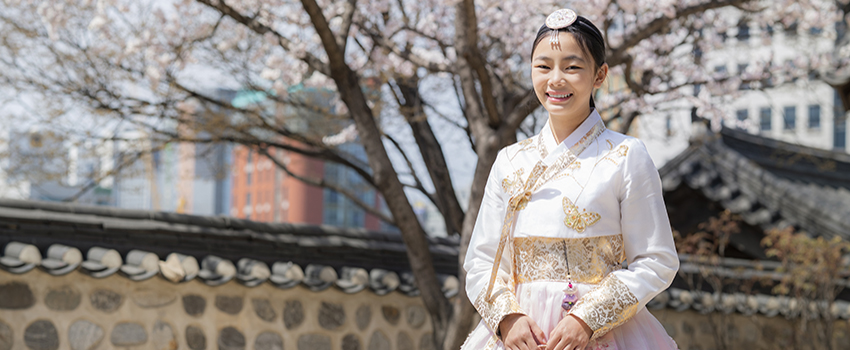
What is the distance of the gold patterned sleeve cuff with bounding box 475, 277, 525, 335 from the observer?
1.81 m

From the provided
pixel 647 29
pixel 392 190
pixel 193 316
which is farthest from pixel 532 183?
pixel 193 316

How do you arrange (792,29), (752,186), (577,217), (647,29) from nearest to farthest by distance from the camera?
(577,217), (647,29), (792,29), (752,186)

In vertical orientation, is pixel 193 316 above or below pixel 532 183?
below

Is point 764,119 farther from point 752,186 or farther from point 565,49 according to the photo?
point 565,49

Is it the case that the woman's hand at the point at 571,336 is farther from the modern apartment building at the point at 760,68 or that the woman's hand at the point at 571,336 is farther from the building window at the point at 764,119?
the building window at the point at 764,119

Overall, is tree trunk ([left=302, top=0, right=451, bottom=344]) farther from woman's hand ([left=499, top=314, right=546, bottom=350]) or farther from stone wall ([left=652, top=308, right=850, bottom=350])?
stone wall ([left=652, top=308, right=850, bottom=350])

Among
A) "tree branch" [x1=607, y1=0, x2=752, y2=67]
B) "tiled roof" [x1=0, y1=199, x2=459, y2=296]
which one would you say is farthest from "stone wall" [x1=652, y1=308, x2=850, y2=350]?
"tree branch" [x1=607, y1=0, x2=752, y2=67]

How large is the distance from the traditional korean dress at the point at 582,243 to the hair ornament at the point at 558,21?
267mm

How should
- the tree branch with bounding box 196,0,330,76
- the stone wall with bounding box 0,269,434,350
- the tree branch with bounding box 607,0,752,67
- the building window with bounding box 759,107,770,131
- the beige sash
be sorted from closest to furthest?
the beige sash
the stone wall with bounding box 0,269,434,350
the tree branch with bounding box 607,0,752,67
the tree branch with bounding box 196,0,330,76
the building window with bounding box 759,107,770,131

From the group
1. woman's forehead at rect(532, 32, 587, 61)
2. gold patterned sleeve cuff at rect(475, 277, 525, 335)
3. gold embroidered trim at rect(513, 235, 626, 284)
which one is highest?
woman's forehead at rect(532, 32, 587, 61)

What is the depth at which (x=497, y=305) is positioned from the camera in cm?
184

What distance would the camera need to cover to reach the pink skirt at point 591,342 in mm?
1776

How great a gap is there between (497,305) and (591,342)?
25cm

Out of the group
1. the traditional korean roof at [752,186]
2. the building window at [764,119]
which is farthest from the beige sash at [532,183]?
the building window at [764,119]
